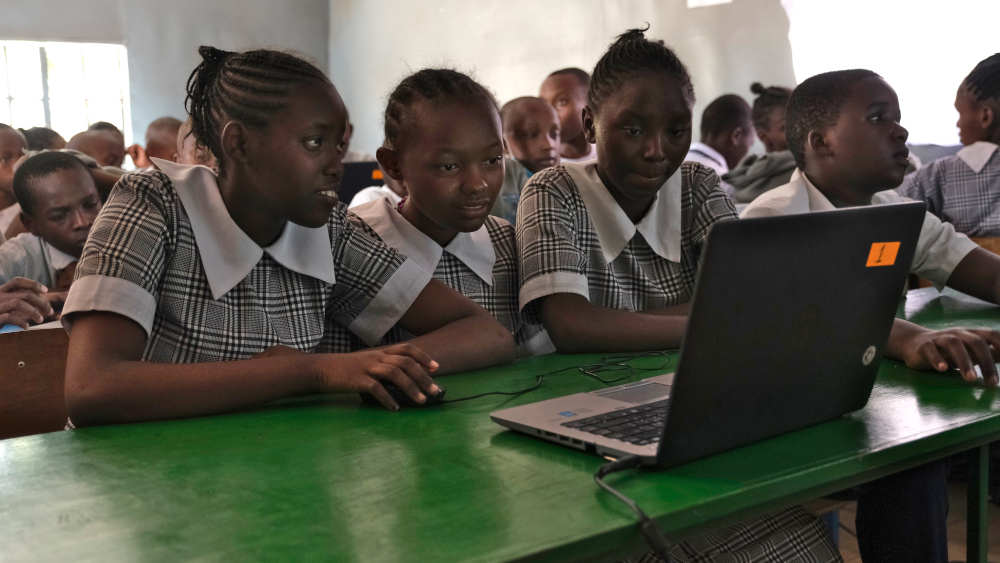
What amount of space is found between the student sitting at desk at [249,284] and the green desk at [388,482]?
1.9 inches

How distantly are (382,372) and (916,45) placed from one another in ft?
11.7

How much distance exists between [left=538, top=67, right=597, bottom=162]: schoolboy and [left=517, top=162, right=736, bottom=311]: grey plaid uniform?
2354 millimetres

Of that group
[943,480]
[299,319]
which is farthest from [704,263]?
[299,319]

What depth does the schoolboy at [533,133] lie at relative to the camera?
378 centimetres

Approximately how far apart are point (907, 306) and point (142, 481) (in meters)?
1.50

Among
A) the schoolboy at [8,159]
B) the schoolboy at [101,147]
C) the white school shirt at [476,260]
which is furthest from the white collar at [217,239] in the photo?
the schoolboy at [101,147]

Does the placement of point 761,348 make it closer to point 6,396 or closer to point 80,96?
point 6,396

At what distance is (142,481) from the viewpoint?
2.76ft

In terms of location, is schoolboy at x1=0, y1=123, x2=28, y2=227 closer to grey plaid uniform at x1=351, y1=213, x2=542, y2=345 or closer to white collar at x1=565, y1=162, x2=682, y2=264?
grey plaid uniform at x1=351, y1=213, x2=542, y2=345

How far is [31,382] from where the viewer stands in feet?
4.54

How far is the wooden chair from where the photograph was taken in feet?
4.48

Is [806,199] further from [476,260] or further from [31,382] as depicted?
[31,382]

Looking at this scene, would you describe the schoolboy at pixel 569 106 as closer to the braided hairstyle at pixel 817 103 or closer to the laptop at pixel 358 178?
the laptop at pixel 358 178

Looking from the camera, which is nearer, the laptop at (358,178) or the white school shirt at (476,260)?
the white school shirt at (476,260)
